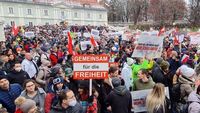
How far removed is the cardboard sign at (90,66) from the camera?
6.38 metres

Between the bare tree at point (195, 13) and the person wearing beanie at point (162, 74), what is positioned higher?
the bare tree at point (195, 13)

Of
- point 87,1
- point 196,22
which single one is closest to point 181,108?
point 196,22

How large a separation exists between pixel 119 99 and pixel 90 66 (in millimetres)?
902

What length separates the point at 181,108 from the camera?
5.77 meters

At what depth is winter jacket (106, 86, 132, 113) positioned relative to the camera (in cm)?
605

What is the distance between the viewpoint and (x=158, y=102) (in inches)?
219

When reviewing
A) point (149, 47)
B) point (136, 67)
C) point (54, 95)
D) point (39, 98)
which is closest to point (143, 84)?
point (136, 67)

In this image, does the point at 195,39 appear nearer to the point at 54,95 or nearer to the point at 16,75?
the point at 16,75

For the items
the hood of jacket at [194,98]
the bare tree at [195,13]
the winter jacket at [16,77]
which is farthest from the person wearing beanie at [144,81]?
the bare tree at [195,13]

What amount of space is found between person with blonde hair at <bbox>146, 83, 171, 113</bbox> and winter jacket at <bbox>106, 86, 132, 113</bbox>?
0.56 m

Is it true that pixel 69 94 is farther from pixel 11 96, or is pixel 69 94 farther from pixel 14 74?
pixel 14 74

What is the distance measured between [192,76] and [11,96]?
3597 mm

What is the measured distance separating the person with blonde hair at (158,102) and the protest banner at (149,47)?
146 inches

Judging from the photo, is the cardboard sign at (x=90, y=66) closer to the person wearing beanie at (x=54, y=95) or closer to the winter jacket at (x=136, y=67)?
the person wearing beanie at (x=54, y=95)
